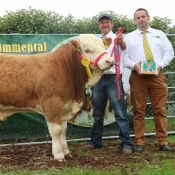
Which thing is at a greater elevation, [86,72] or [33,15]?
[33,15]

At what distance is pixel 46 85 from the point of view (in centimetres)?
584

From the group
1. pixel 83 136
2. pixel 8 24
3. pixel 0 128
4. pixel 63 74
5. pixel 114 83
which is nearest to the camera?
pixel 63 74

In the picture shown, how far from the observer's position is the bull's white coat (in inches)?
230

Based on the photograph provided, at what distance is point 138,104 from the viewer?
6.70 m

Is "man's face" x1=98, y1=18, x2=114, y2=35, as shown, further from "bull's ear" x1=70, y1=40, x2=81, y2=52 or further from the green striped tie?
"bull's ear" x1=70, y1=40, x2=81, y2=52

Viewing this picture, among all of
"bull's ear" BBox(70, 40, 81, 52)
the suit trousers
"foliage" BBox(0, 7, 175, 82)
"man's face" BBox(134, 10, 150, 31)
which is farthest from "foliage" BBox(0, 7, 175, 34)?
"bull's ear" BBox(70, 40, 81, 52)

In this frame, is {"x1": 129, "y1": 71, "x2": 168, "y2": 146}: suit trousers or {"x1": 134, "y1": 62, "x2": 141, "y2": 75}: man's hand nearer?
{"x1": 134, "y1": 62, "x2": 141, "y2": 75}: man's hand

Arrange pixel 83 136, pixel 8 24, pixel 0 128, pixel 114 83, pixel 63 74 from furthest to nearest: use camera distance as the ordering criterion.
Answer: pixel 8 24 < pixel 83 136 < pixel 0 128 < pixel 114 83 < pixel 63 74

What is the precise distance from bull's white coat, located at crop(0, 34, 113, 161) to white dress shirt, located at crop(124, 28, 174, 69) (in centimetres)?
84

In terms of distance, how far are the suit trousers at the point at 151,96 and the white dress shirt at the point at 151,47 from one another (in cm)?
22

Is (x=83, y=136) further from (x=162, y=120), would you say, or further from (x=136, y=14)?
(x=136, y=14)

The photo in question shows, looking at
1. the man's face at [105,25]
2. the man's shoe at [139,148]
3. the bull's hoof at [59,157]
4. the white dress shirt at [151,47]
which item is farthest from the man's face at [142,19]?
the bull's hoof at [59,157]

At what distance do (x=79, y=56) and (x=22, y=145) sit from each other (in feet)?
7.40

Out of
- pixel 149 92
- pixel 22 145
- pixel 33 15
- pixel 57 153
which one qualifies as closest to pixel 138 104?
pixel 149 92
